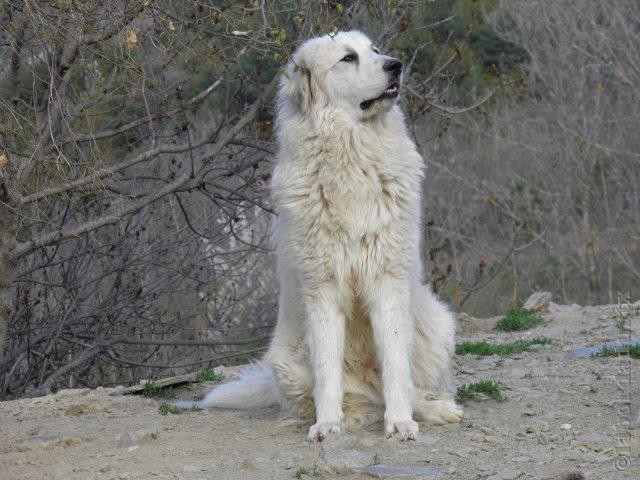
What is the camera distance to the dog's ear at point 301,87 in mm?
6102

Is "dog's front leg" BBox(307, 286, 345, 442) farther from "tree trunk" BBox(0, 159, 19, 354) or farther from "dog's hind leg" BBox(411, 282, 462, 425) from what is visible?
"tree trunk" BBox(0, 159, 19, 354)

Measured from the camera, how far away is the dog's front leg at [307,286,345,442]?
18.8ft

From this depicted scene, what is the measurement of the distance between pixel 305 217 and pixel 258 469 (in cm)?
150

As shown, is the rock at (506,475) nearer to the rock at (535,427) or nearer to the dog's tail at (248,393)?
the rock at (535,427)

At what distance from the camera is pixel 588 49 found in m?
21.4

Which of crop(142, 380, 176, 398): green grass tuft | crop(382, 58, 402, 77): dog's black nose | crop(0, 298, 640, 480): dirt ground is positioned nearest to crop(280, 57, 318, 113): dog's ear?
crop(382, 58, 402, 77): dog's black nose

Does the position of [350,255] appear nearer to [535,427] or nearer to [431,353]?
[431,353]

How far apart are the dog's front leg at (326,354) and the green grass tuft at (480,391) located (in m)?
1.10

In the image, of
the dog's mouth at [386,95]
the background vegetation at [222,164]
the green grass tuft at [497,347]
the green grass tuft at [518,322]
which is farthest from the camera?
the green grass tuft at [518,322]

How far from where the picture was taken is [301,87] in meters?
6.12

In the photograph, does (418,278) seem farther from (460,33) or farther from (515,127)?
(460,33)

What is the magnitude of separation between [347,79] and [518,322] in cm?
431

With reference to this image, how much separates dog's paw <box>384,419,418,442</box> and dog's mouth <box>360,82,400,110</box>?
1.90 meters

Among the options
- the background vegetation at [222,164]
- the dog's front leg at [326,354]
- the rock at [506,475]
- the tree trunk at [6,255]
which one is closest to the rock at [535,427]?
the rock at [506,475]
